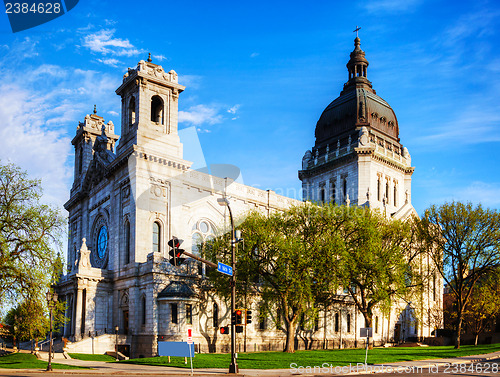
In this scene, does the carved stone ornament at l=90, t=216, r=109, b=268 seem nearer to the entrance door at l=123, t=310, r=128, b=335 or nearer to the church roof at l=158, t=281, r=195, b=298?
the entrance door at l=123, t=310, r=128, b=335

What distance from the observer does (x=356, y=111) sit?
81.1m

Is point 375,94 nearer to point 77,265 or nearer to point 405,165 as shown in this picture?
point 405,165

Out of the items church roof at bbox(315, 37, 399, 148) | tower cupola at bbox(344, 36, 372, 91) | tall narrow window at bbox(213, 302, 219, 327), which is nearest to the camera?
tall narrow window at bbox(213, 302, 219, 327)

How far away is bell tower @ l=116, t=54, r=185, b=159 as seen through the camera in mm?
51188

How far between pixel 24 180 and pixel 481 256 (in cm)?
4058

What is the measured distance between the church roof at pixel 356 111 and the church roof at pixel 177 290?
44.1 meters

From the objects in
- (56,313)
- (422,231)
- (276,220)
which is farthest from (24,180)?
(422,231)

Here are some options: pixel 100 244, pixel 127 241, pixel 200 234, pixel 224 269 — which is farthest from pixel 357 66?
pixel 224 269

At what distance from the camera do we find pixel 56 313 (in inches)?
1291

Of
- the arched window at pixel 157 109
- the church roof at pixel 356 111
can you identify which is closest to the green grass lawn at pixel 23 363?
the arched window at pixel 157 109

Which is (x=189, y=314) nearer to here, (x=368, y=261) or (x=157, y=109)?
(x=368, y=261)

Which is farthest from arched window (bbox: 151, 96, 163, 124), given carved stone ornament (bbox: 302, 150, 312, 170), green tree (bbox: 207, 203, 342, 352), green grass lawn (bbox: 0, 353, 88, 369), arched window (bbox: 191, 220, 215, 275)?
carved stone ornament (bbox: 302, 150, 312, 170)

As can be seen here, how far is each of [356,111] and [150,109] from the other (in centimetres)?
3919

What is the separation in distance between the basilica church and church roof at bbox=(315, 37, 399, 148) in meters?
21.3
